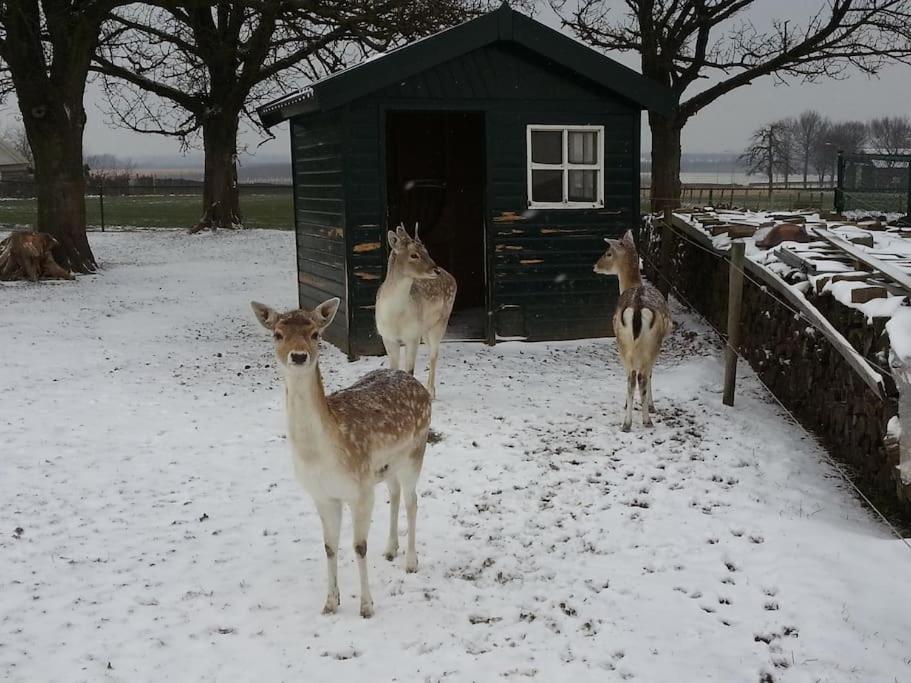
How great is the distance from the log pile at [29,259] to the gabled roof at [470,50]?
8.73m

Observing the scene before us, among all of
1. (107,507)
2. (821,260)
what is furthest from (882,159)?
(107,507)

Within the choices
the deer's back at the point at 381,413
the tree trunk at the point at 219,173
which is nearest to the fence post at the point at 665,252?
the deer's back at the point at 381,413

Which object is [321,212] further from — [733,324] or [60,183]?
[60,183]

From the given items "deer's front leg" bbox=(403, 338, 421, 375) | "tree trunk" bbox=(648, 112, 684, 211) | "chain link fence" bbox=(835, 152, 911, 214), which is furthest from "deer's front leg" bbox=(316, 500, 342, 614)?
"tree trunk" bbox=(648, 112, 684, 211)

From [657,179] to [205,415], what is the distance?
64.2ft

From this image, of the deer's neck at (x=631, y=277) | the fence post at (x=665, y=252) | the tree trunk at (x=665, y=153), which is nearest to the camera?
the deer's neck at (x=631, y=277)

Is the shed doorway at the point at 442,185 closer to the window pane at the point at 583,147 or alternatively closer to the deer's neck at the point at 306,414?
the window pane at the point at 583,147

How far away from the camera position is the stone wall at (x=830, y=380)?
261 inches

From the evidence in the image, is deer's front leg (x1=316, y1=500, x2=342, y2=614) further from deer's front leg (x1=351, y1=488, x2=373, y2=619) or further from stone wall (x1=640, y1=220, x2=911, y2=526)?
stone wall (x1=640, y1=220, x2=911, y2=526)

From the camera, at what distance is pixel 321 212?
12414mm

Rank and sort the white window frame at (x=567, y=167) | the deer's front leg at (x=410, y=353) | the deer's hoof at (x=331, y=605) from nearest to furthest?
the deer's hoof at (x=331, y=605) < the deer's front leg at (x=410, y=353) < the white window frame at (x=567, y=167)

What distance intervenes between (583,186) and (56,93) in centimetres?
1230

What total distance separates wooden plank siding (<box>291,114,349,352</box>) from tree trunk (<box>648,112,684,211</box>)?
1469 centimetres

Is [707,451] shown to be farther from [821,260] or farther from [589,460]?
[821,260]
